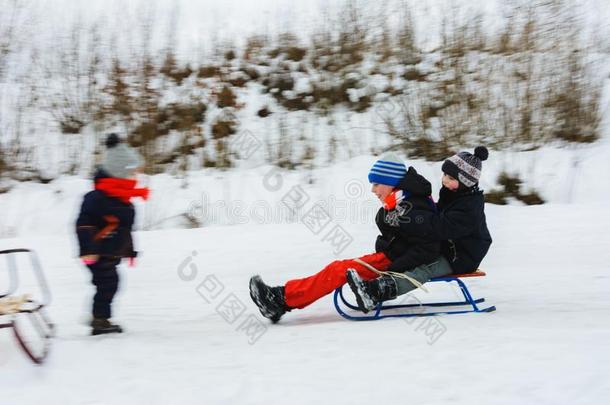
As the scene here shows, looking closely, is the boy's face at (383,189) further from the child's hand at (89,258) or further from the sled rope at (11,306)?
the sled rope at (11,306)

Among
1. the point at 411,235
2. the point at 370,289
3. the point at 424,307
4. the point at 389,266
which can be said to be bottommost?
the point at 424,307

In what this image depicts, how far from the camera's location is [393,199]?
160 inches

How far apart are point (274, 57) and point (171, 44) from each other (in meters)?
1.75

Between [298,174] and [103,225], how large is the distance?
4.67m

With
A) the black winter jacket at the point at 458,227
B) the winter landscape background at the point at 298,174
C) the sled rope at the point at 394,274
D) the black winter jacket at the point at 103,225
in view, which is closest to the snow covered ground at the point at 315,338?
the winter landscape background at the point at 298,174

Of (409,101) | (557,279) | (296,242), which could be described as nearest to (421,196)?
(557,279)

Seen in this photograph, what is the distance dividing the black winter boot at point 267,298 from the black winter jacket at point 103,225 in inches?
32.3

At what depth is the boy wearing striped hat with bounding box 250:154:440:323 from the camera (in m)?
4.01

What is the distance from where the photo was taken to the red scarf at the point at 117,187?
148 inches

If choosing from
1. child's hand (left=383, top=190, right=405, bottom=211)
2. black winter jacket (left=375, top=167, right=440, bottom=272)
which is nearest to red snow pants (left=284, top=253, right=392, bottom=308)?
black winter jacket (left=375, top=167, right=440, bottom=272)

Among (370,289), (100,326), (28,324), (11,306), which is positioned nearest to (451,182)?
(370,289)

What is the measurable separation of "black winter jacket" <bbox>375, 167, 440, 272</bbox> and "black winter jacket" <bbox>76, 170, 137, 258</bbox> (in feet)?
5.47

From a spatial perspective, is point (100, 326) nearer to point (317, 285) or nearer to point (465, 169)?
point (317, 285)

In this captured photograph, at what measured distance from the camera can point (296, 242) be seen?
6.17 m
